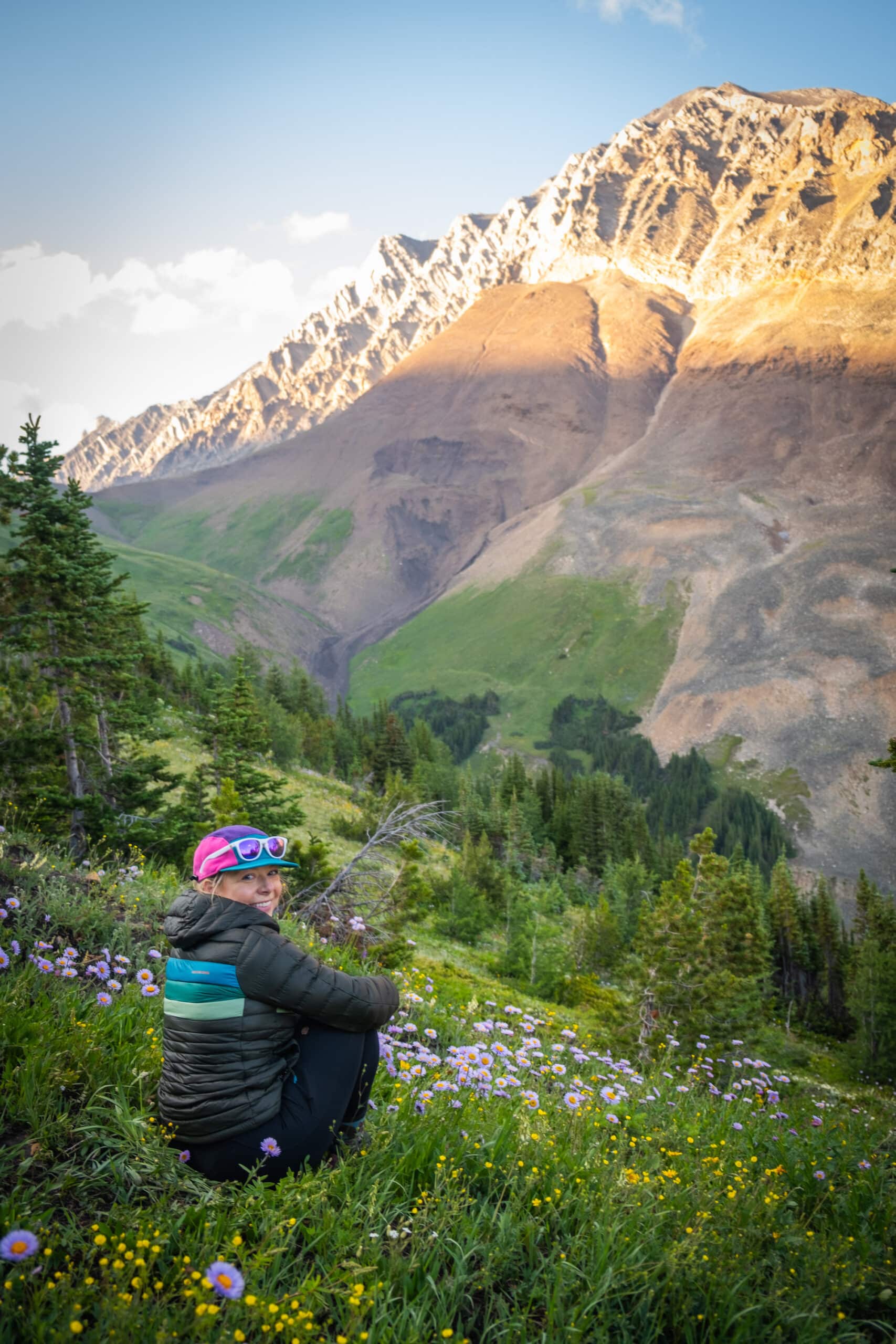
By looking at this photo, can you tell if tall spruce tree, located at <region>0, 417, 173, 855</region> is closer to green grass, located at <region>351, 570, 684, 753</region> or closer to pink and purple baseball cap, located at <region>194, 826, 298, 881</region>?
pink and purple baseball cap, located at <region>194, 826, 298, 881</region>

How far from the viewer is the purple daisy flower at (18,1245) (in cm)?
215

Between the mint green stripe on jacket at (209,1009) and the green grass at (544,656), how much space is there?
14005cm

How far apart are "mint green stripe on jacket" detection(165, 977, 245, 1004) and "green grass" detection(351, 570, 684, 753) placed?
140071mm

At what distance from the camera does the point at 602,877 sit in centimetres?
6412

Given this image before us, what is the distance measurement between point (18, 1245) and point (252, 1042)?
4.95 ft

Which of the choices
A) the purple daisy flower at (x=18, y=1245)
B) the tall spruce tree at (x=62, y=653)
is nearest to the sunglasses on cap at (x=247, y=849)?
the purple daisy flower at (x=18, y=1245)

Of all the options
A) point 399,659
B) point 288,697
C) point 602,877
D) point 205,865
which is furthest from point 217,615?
point 205,865

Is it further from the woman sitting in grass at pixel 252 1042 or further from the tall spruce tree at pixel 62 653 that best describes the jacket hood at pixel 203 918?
the tall spruce tree at pixel 62 653

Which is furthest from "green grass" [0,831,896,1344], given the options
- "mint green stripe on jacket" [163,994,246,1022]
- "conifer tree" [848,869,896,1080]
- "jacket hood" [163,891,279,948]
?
"conifer tree" [848,869,896,1080]

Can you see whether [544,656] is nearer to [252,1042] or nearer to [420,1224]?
[252,1042]

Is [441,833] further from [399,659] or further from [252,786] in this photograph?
[399,659]

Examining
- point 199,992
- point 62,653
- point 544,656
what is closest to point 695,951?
point 199,992

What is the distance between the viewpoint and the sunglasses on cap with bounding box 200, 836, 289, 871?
3.96 m

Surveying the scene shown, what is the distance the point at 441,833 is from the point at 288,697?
230 feet
